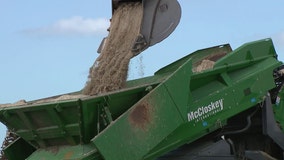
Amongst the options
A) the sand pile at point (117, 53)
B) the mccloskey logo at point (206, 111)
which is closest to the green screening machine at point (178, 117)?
the mccloskey logo at point (206, 111)

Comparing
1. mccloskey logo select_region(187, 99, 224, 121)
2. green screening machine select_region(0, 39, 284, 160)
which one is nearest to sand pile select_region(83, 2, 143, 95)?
green screening machine select_region(0, 39, 284, 160)

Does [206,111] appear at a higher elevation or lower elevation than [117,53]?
lower

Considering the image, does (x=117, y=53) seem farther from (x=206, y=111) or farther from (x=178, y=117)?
(x=178, y=117)

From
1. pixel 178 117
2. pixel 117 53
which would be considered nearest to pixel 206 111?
pixel 178 117

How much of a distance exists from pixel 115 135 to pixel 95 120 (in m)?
0.27

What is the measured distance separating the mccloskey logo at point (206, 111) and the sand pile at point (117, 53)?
0.85 m

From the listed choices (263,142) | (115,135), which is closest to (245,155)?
(263,142)

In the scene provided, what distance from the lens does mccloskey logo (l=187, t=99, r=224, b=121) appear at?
5.30m

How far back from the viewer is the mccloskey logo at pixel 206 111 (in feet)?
17.4

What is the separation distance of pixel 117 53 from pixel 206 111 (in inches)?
49.7

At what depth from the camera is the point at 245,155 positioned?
5.94 meters

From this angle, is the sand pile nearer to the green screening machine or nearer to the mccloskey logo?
the green screening machine

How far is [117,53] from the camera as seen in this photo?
6.10 meters

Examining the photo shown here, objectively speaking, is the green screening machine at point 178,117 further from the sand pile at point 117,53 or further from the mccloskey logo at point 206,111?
the sand pile at point 117,53
